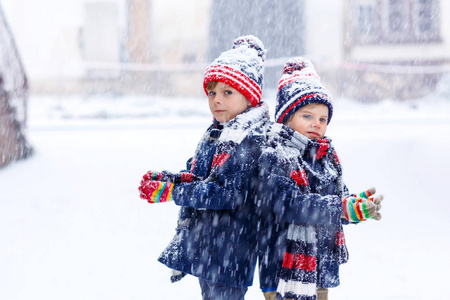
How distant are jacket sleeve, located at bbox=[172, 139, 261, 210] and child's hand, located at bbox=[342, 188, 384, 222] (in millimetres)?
401

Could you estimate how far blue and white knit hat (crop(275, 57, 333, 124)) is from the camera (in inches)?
86.2

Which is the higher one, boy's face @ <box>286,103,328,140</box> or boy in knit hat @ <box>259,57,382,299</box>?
boy's face @ <box>286,103,328,140</box>

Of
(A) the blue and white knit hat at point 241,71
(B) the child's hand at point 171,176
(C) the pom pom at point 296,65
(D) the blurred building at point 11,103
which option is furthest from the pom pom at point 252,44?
(D) the blurred building at point 11,103

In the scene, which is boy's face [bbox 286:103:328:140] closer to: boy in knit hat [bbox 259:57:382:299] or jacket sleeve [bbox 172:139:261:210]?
boy in knit hat [bbox 259:57:382:299]

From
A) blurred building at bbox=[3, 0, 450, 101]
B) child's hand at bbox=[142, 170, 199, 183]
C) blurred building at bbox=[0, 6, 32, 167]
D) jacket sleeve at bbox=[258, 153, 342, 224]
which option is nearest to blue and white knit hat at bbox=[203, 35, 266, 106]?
jacket sleeve at bbox=[258, 153, 342, 224]

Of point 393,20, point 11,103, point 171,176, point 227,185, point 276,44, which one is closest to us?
point 227,185

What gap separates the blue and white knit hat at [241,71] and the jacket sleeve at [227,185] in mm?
256

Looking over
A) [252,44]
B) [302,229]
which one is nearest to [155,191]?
[302,229]

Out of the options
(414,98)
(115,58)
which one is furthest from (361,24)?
(115,58)

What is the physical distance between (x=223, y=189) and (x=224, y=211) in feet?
0.51

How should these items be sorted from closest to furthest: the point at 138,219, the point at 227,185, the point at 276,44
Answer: the point at 227,185
the point at 138,219
the point at 276,44

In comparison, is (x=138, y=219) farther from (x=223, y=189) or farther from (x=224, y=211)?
(x=223, y=189)

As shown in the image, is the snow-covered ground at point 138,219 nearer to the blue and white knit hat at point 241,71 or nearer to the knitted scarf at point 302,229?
the knitted scarf at point 302,229

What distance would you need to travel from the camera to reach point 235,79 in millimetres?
2201
